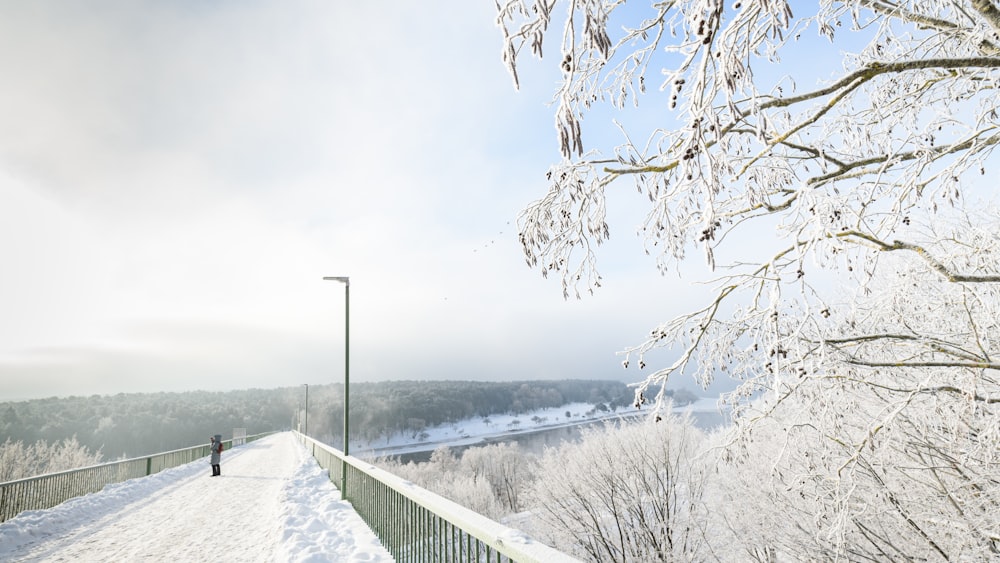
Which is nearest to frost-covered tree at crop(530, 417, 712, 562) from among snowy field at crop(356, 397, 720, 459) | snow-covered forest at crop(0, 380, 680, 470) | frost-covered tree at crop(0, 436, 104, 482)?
snow-covered forest at crop(0, 380, 680, 470)

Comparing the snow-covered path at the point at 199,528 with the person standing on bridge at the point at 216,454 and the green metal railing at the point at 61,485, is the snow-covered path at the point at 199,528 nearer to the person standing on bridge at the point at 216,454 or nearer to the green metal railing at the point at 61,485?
the green metal railing at the point at 61,485

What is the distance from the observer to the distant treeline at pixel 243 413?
57.7m

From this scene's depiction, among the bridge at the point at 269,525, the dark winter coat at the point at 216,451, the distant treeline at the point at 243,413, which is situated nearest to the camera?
the bridge at the point at 269,525

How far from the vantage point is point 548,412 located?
6289 inches

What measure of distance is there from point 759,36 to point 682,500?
73.0ft

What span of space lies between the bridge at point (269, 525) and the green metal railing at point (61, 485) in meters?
0.04

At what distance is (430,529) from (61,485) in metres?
13.0

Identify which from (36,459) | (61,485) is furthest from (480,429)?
(61,485)

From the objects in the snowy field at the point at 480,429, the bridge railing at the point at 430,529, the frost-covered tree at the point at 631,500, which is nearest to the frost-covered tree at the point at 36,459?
the frost-covered tree at the point at 631,500

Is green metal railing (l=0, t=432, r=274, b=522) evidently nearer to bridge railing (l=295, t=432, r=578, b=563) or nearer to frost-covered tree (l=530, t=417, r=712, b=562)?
bridge railing (l=295, t=432, r=578, b=563)

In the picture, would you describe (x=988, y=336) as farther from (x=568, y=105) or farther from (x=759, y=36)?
(x=568, y=105)

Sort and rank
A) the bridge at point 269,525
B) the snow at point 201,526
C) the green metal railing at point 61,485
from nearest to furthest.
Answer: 1. the bridge at point 269,525
2. the snow at point 201,526
3. the green metal railing at point 61,485

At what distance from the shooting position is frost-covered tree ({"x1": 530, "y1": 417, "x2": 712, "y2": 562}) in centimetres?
1961

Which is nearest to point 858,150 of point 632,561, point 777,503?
point 777,503
